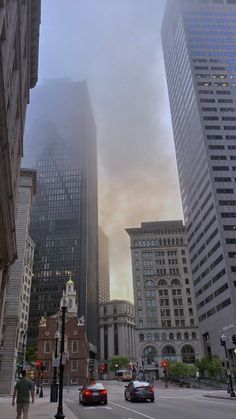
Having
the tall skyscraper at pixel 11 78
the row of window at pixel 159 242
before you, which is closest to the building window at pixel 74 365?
the row of window at pixel 159 242

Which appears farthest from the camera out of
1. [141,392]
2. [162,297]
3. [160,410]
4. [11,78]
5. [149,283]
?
[149,283]

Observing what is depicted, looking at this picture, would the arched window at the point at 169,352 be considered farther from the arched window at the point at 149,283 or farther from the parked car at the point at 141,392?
the parked car at the point at 141,392

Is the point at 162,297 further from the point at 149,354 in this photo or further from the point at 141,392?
the point at 141,392

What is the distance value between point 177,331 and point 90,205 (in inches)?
3115

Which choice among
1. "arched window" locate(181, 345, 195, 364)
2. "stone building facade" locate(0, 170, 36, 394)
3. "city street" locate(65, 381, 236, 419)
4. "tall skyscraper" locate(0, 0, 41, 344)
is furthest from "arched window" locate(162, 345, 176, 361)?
"tall skyscraper" locate(0, 0, 41, 344)

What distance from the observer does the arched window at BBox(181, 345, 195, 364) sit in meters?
133

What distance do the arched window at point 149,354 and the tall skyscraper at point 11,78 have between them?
11102cm

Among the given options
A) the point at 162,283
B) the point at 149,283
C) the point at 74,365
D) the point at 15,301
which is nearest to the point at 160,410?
the point at 15,301

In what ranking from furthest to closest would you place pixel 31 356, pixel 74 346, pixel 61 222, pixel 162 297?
pixel 61 222, pixel 162 297, pixel 31 356, pixel 74 346

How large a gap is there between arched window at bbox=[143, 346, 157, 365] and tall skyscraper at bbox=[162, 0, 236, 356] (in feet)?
97.2

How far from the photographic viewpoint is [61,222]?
171 meters

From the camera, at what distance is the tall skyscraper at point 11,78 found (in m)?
15.4

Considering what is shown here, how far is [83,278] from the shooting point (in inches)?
6280

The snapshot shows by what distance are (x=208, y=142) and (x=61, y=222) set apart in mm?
86748
